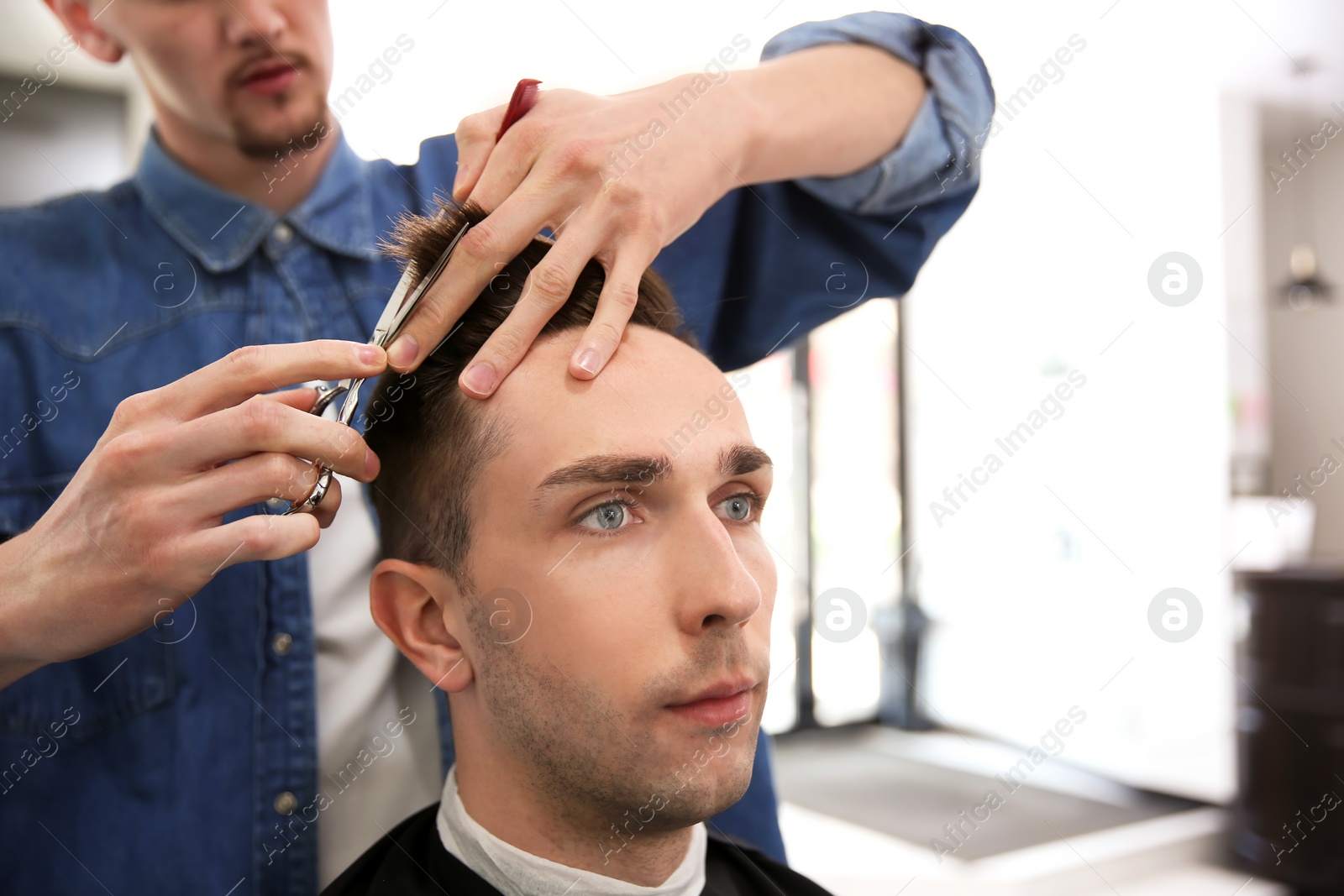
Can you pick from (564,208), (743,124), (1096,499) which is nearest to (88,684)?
(564,208)

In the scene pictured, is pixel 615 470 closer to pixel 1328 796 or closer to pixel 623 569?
pixel 623 569

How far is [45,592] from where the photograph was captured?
3.14 ft

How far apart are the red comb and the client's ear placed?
58 centimetres

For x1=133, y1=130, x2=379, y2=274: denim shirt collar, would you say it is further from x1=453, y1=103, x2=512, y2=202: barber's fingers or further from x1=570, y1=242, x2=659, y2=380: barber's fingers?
x1=570, y1=242, x2=659, y2=380: barber's fingers

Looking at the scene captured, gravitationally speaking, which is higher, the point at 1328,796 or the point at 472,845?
the point at 472,845

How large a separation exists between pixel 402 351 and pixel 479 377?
0.10 m

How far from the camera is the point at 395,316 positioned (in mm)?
1091

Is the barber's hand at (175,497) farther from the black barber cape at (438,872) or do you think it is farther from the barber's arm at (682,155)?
the black barber cape at (438,872)

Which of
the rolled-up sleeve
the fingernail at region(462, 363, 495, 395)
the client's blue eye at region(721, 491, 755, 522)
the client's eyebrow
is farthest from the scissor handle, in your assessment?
the rolled-up sleeve

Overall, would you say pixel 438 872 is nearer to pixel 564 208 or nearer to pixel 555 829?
pixel 555 829

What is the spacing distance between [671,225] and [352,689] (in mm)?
829

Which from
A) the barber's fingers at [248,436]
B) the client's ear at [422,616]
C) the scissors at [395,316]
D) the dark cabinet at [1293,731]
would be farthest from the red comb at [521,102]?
the dark cabinet at [1293,731]

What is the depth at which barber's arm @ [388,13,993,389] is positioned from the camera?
3.57ft

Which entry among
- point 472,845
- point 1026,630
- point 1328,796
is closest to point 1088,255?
point 1026,630
